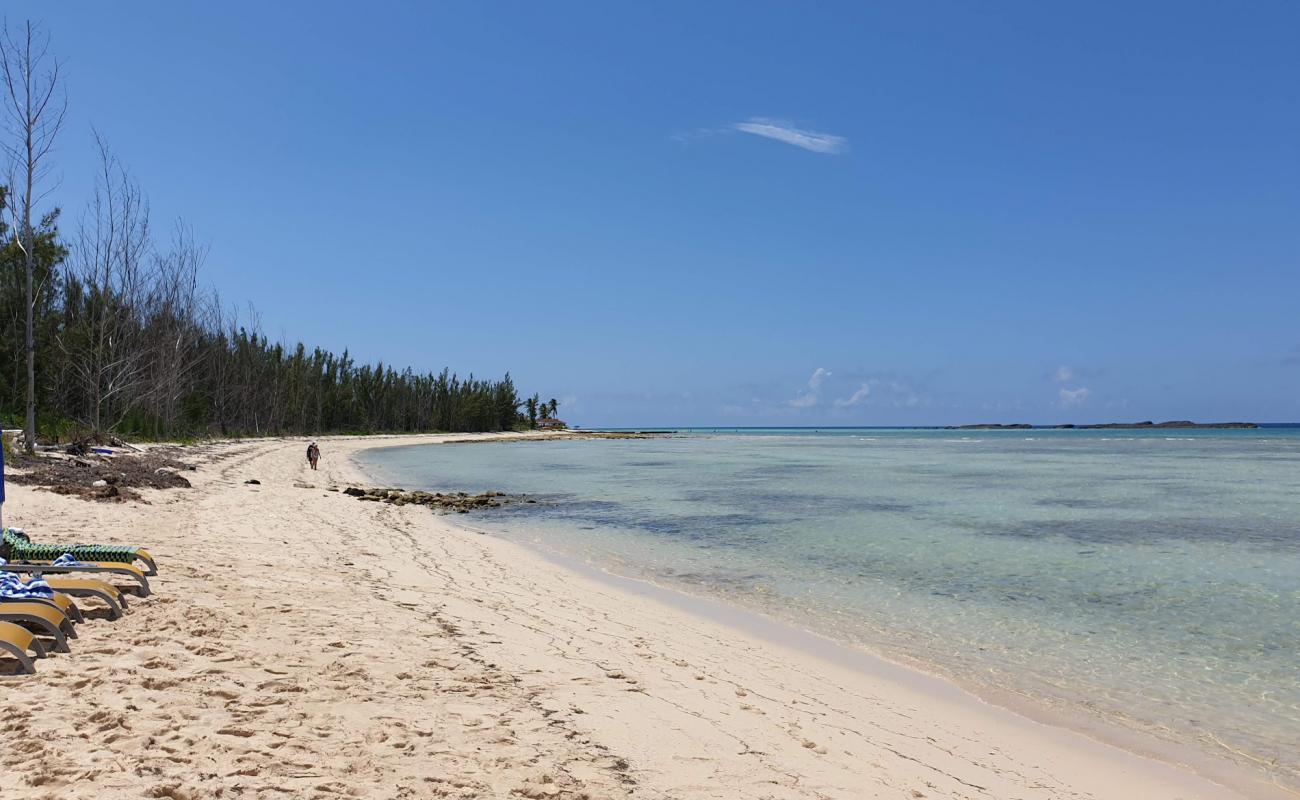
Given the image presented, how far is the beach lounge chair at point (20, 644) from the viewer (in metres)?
4.46

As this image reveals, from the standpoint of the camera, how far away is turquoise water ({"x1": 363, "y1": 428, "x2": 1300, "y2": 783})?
6.48 m

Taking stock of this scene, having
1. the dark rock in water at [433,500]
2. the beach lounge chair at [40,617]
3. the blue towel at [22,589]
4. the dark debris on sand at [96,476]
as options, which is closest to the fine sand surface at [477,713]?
the beach lounge chair at [40,617]

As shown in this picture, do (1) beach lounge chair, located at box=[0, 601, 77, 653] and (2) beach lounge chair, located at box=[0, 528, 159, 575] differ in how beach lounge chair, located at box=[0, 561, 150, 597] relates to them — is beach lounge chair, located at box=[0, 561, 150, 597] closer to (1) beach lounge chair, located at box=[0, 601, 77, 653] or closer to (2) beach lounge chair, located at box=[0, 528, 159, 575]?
(2) beach lounge chair, located at box=[0, 528, 159, 575]

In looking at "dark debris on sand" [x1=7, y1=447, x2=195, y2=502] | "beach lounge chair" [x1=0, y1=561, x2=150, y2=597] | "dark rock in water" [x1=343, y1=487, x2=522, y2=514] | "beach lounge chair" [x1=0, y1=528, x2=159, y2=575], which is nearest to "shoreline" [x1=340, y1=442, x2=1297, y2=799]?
"beach lounge chair" [x1=0, y1=561, x2=150, y2=597]

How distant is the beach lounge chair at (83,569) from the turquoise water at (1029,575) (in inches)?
255

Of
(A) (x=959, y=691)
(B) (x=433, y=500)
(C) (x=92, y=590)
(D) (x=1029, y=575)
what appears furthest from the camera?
(B) (x=433, y=500)

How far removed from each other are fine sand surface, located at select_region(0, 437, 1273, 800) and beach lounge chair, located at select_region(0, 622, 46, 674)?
109 mm

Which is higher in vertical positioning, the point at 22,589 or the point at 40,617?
the point at 22,589

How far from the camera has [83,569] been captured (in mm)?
6402

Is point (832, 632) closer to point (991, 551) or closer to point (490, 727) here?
point (490, 727)

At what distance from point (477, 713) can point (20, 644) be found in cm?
285

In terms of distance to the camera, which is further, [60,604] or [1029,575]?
[1029,575]

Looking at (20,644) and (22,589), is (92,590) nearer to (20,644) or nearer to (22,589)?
(22,589)

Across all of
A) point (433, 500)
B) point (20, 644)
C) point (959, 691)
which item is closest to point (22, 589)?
point (20, 644)
